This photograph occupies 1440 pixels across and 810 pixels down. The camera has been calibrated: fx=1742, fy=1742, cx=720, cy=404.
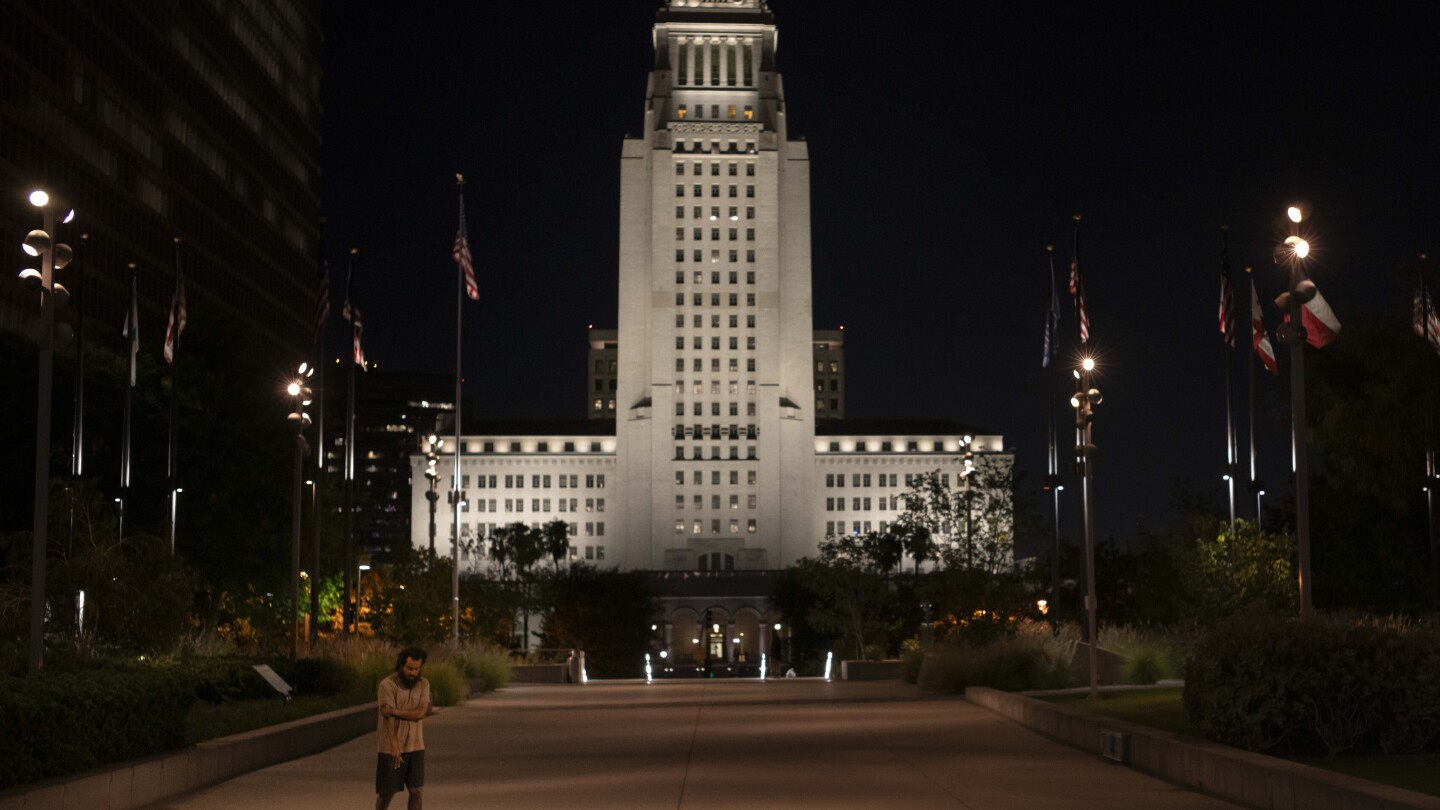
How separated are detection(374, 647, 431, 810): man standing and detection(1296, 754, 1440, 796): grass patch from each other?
8.56 metres

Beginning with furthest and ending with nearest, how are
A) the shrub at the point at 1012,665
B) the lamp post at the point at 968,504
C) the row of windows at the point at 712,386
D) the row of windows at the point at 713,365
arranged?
the row of windows at the point at 712,386, the row of windows at the point at 713,365, the lamp post at the point at 968,504, the shrub at the point at 1012,665

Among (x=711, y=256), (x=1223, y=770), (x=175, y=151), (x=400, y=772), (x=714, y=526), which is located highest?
(x=711, y=256)

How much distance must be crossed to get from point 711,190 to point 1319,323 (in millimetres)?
152066

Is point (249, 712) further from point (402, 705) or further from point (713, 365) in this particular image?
point (713, 365)

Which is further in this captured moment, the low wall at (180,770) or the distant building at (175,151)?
the distant building at (175,151)

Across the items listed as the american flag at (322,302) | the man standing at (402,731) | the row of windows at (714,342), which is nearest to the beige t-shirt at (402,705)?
the man standing at (402,731)

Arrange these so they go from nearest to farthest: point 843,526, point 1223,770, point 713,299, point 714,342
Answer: point 1223,770
point 713,299
point 714,342
point 843,526

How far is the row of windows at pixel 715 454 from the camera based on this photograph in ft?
607

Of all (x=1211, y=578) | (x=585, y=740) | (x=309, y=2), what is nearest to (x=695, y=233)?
(x=309, y=2)

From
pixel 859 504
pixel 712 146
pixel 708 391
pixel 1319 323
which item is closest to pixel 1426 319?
pixel 1319 323

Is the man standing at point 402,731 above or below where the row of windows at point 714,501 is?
below

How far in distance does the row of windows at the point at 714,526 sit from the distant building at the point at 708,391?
0.26 m

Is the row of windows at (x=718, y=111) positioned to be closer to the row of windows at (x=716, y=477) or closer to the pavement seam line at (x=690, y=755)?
the row of windows at (x=716, y=477)

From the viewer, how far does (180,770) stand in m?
18.9
